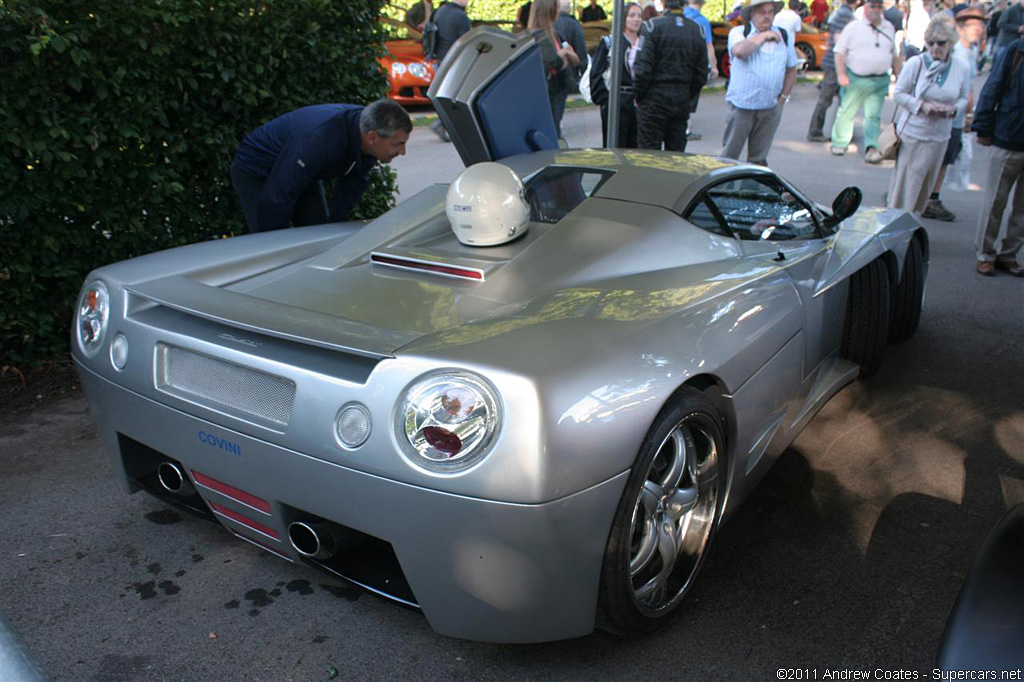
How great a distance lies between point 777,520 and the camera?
2.94 m

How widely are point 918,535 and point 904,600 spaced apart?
419 millimetres

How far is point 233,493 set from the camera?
227cm

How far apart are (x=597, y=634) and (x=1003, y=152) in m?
4.81

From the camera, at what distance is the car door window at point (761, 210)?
323 cm

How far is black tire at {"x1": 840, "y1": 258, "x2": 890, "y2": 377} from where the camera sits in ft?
11.6

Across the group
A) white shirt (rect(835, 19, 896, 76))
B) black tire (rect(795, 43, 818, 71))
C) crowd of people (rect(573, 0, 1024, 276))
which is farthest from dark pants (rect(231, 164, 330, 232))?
black tire (rect(795, 43, 818, 71))

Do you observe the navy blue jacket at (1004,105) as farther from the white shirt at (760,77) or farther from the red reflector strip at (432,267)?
the red reflector strip at (432,267)

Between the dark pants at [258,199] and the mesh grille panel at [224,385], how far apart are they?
6.85ft

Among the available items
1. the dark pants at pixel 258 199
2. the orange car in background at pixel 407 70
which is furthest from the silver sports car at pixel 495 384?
the orange car in background at pixel 407 70

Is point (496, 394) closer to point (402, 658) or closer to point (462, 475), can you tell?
point (462, 475)

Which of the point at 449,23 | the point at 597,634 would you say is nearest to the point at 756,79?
the point at 449,23

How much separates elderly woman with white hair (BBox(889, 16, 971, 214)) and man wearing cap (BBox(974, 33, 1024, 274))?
1.69 feet

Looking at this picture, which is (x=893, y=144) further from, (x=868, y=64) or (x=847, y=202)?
(x=847, y=202)

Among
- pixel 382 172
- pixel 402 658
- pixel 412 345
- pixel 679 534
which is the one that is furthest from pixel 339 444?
pixel 382 172
